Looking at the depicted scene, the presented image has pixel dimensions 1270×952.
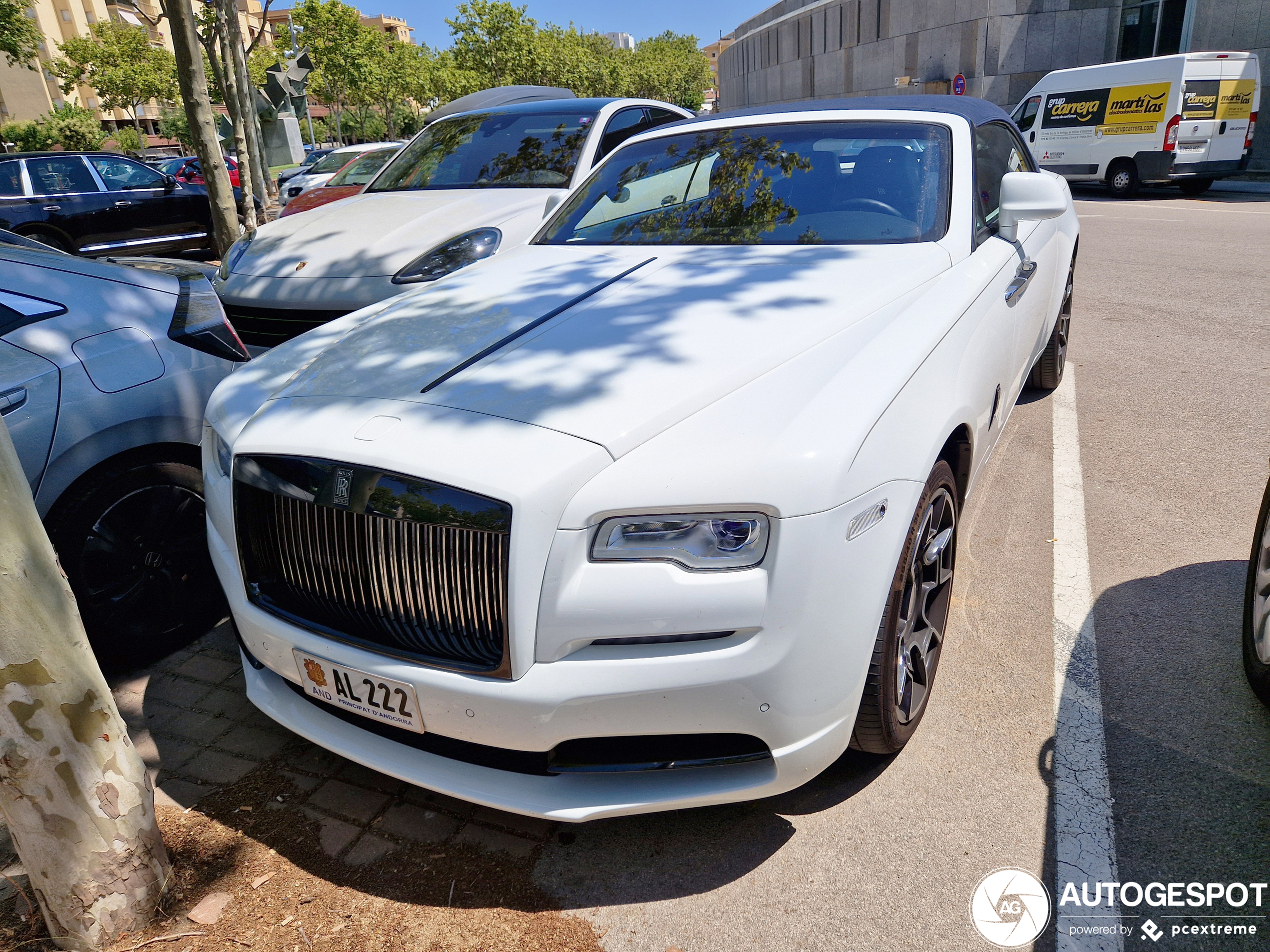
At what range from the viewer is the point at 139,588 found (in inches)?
126

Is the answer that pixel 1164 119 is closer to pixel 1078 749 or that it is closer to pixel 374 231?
pixel 374 231

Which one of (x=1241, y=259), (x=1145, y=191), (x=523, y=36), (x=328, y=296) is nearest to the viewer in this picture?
(x=328, y=296)

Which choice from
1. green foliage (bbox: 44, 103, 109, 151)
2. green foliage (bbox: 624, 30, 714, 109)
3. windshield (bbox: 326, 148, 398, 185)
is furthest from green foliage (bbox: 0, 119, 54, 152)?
green foliage (bbox: 624, 30, 714, 109)

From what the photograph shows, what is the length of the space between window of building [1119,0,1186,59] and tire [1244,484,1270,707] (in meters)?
30.8

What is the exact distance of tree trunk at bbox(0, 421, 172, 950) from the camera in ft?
6.31

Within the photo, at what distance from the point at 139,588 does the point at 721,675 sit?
2.31 metres

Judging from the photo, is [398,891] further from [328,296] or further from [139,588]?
[328,296]

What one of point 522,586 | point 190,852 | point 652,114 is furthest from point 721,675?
point 652,114

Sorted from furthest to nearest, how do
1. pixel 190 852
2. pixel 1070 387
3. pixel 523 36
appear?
pixel 523 36, pixel 1070 387, pixel 190 852

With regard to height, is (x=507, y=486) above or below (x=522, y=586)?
above

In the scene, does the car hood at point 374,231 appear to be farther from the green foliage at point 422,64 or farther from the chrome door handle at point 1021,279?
the green foliage at point 422,64

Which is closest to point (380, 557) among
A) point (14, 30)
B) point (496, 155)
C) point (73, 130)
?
point (496, 155)

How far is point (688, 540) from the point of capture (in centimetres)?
198

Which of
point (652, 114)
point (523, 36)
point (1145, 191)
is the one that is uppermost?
point (523, 36)
